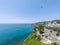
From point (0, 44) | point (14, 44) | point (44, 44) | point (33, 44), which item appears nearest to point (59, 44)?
point (44, 44)

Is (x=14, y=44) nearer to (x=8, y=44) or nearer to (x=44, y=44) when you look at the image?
(x=8, y=44)

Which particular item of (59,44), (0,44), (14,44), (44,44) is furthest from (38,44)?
(0,44)

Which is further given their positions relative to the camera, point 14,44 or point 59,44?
point 14,44

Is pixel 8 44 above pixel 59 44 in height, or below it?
below

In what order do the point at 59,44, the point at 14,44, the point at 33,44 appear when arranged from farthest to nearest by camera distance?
the point at 14,44, the point at 33,44, the point at 59,44

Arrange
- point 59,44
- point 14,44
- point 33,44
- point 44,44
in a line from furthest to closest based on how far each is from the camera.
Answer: point 14,44 < point 33,44 < point 44,44 < point 59,44

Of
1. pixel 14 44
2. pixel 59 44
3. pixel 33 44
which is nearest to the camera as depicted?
pixel 59 44

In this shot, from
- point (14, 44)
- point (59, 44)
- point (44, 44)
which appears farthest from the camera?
point (14, 44)

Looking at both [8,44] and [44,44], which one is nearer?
[44,44]

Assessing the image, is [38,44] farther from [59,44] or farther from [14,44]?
[14,44]
